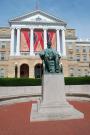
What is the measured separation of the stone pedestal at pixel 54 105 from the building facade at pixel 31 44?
134ft

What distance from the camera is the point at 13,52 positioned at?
54188 millimetres

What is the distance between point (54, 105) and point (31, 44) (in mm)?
43926

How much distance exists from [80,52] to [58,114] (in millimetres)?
56949

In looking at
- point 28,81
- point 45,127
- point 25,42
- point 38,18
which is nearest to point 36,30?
point 38,18

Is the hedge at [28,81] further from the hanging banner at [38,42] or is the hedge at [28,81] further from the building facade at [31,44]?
the hanging banner at [38,42]

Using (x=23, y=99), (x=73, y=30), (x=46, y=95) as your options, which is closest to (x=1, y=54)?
(x=73, y=30)

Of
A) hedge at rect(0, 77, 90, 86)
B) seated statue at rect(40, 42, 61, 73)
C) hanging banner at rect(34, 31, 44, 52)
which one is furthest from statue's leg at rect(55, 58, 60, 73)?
hanging banner at rect(34, 31, 44, 52)

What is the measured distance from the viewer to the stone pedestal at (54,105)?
34.9 ft

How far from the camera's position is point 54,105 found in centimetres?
1117

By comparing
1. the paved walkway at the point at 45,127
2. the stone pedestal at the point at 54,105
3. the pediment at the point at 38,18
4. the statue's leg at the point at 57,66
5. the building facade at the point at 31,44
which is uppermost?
the pediment at the point at 38,18

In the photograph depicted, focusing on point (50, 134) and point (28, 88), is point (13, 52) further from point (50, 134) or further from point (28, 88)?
point (50, 134)

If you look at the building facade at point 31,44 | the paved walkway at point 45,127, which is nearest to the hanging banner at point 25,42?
the building facade at point 31,44

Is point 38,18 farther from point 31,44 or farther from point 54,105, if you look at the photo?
point 54,105

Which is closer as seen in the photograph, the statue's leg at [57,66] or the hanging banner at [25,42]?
the statue's leg at [57,66]
